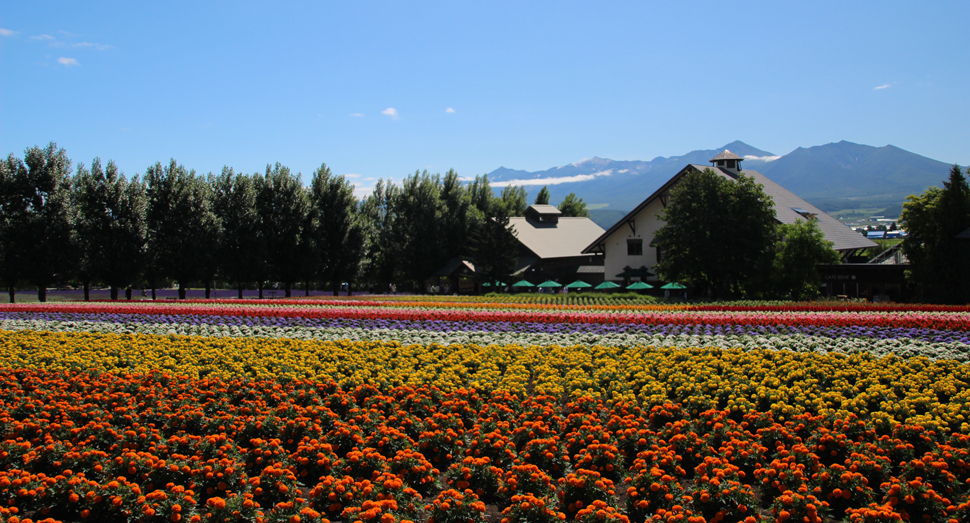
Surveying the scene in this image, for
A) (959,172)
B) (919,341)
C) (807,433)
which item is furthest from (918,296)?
(807,433)

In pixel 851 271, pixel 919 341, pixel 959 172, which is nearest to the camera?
pixel 919 341

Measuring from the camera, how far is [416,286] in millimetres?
65750

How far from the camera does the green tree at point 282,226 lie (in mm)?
49219

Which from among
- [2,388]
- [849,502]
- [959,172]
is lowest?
[849,502]

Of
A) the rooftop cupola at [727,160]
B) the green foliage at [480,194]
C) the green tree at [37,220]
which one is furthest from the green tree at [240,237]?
the rooftop cupola at [727,160]

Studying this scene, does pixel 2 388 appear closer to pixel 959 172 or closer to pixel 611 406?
pixel 611 406

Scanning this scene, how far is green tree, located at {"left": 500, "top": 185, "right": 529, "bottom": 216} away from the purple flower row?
66636 millimetres

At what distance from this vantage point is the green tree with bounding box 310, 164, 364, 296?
174 feet

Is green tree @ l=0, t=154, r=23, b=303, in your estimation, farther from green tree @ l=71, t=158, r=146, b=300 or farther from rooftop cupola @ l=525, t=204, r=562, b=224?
rooftop cupola @ l=525, t=204, r=562, b=224

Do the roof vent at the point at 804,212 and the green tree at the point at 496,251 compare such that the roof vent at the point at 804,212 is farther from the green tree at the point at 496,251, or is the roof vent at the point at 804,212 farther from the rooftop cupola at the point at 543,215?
the rooftop cupola at the point at 543,215

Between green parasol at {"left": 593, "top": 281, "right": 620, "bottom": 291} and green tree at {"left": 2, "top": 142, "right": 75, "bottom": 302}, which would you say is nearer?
green tree at {"left": 2, "top": 142, "right": 75, "bottom": 302}

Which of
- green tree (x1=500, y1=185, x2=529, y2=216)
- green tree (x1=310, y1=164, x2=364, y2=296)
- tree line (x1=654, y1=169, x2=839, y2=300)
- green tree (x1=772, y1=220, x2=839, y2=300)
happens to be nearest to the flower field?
tree line (x1=654, y1=169, x2=839, y2=300)

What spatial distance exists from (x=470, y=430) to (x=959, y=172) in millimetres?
37749

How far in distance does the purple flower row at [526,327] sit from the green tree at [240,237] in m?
23.7
